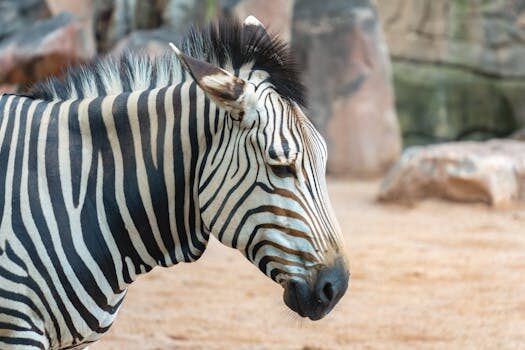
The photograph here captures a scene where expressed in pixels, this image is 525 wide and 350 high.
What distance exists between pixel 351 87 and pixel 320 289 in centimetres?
970

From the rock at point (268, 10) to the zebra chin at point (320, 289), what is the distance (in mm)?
8702

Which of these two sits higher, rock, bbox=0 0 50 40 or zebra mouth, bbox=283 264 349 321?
rock, bbox=0 0 50 40

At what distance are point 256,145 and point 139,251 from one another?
20.0 inches

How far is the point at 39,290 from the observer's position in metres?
2.64

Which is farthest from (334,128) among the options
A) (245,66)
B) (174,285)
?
(245,66)

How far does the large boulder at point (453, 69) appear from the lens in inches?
583

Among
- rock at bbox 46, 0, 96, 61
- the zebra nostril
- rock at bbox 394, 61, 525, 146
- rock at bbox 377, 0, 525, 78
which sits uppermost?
rock at bbox 46, 0, 96, 61

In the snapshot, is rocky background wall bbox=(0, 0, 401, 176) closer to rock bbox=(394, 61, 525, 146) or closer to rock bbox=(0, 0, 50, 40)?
rock bbox=(0, 0, 50, 40)

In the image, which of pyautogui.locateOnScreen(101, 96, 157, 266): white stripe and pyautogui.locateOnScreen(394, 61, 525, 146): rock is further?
pyautogui.locateOnScreen(394, 61, 525, 146): rock

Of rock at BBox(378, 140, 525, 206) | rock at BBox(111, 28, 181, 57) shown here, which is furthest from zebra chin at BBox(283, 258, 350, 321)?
rock at BBox(111, 28, 181, 57)

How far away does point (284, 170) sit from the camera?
266 centimetres

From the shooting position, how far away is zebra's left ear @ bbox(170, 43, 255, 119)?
102 inches

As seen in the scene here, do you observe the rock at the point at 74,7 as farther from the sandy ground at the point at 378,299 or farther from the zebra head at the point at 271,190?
the zebra head at the point at 271,190

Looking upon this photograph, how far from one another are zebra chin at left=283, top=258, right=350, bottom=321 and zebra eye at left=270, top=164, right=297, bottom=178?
0.29 meters
